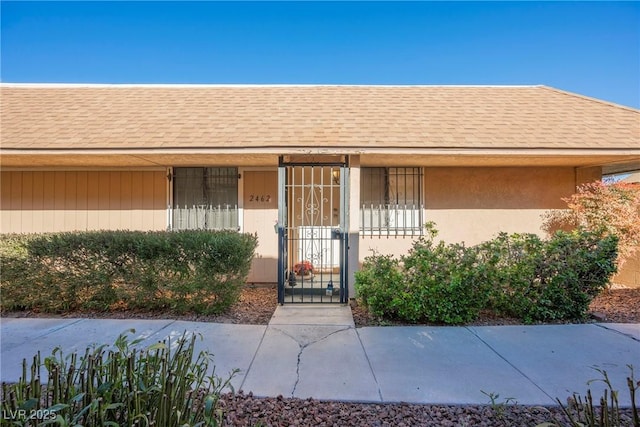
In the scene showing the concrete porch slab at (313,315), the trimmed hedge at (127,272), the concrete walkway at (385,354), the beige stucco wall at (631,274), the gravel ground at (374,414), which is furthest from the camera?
the beige stucco wall at (631,274)

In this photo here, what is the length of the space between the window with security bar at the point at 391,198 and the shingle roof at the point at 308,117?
3.65ft

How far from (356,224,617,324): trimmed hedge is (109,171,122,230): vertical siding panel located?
5.37m

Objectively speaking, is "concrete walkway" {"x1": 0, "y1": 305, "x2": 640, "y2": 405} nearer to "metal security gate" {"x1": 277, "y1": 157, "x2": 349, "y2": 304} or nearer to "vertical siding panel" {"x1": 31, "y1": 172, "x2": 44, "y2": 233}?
"metal security gate" {"x1": 277, "y1": 157, "x2": 349, "y2": 304}

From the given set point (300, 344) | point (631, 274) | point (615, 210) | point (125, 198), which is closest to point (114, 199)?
point (125, 198)

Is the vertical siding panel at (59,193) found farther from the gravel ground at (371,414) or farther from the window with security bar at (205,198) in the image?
the gravel ground at (371,414)

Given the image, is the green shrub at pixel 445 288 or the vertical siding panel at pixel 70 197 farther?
the vertical siding panel at pixel 70 197

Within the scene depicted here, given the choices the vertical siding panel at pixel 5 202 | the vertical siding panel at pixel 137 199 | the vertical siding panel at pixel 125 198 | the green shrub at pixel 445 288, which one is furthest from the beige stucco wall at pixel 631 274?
the vertical siding panel at pixel 5 202

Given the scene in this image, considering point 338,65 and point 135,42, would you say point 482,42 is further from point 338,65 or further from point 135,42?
point 135,42

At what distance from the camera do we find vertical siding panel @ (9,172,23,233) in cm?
689

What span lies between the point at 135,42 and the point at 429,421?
9.94m

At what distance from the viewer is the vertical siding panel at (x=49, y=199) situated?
6.89 meters

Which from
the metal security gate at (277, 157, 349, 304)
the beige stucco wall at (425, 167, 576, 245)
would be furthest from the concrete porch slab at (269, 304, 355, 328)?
the beige stucco wall at (425, 167, 576, 245)

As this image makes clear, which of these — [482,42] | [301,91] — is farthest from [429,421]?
[482,42]

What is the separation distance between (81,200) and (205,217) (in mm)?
2600
